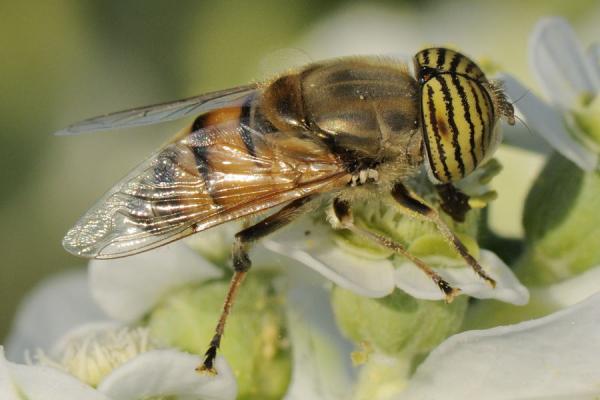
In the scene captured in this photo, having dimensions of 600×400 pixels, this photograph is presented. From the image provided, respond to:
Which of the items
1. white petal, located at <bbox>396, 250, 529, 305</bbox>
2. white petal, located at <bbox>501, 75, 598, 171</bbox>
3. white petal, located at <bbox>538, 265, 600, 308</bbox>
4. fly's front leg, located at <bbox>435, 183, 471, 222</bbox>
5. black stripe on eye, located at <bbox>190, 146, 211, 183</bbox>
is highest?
black stripe on eye, located at <bbox>190, 146, 211, 183</bbox>

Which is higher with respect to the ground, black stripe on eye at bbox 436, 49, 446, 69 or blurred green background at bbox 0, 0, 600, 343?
black stripe on eye at bbox 436, 49, 446, 69

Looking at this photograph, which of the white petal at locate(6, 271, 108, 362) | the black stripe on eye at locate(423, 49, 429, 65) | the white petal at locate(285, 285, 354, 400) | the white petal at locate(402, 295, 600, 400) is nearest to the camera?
the white petal at locate(402, 295, 600, 400)

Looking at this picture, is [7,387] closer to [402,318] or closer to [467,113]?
[402,318]

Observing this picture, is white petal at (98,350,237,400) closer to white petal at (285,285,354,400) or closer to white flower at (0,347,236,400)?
white flower at (0,347,236,400)

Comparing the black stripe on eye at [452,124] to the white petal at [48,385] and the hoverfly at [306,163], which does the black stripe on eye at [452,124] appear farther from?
the white petal at [48,385]

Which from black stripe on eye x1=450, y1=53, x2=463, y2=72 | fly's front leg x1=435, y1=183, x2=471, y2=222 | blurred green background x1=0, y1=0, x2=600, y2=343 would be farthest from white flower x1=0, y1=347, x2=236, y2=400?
blurred green background x1=0, y1=0, x2=600, y2=343

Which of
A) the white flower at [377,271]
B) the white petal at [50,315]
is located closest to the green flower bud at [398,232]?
the white flower at [377,271]
